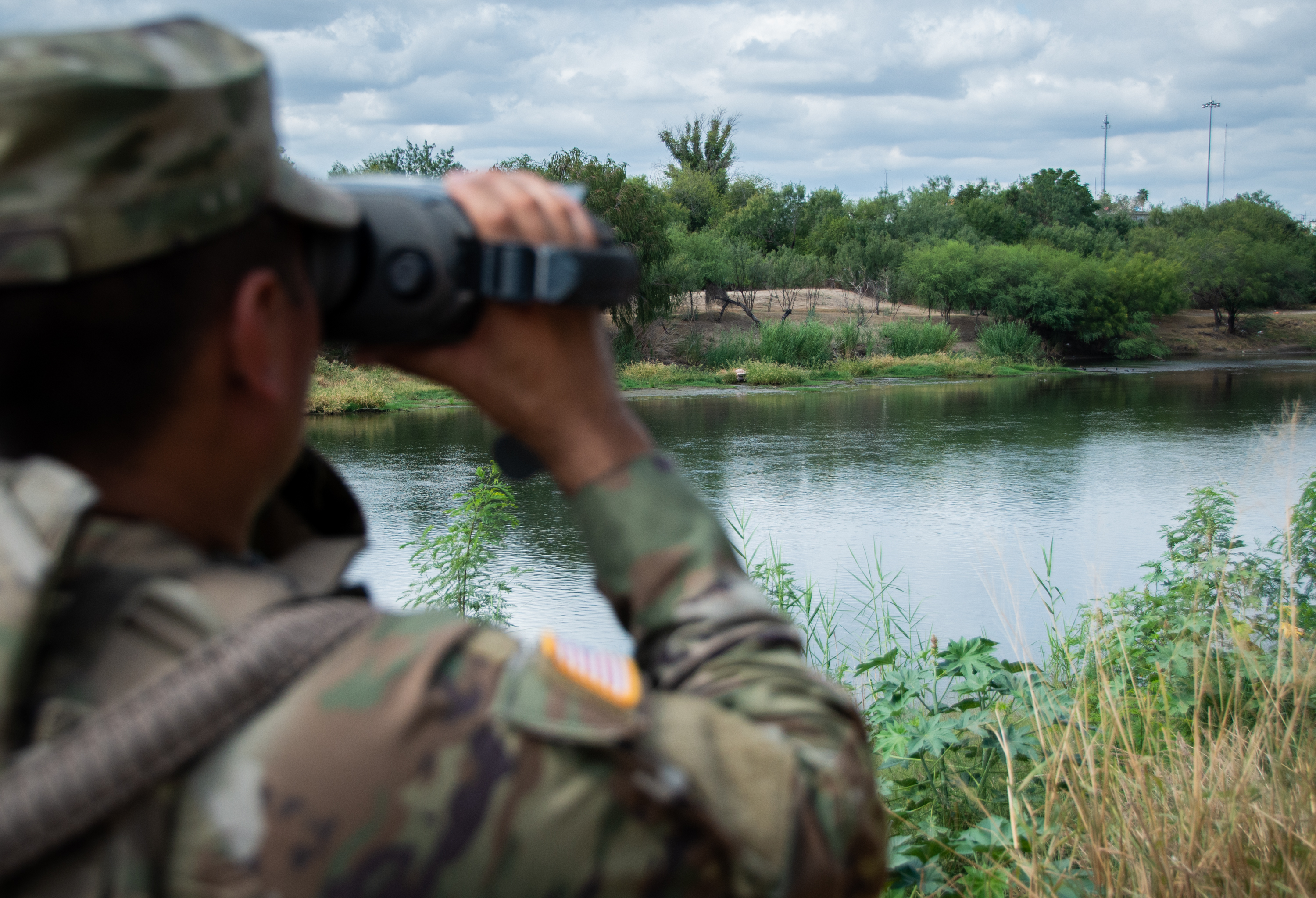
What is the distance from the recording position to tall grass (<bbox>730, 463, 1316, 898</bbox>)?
1.93m

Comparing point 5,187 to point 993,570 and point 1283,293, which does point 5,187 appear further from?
point 1283,293

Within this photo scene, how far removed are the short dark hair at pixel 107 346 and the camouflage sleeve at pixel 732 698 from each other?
0.29 meters

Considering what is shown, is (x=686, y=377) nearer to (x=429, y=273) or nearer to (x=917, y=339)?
(x=917, y=339)

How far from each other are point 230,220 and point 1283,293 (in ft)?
153

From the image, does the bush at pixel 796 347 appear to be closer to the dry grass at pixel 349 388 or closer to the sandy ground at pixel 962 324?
the sandy ground at pixel 962 324

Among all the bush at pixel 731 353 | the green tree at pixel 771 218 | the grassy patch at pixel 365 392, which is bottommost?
the grassy patch at pixel 365 392

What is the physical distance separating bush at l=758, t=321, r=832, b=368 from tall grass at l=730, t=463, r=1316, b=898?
21.3 meters

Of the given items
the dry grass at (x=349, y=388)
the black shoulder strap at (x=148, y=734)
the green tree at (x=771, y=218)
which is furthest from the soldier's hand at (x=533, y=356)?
the green tree at (x=771, y=218)

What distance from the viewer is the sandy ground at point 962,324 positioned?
30719 millimetres

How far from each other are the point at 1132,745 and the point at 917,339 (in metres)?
27.4

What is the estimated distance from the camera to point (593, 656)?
0.68 metres

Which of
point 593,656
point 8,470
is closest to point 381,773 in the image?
point 593,656

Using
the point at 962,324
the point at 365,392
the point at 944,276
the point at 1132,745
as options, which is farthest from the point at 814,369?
the point at 1132,745

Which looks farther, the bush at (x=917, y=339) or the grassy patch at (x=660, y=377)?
the bush at (x=917, y=339)
